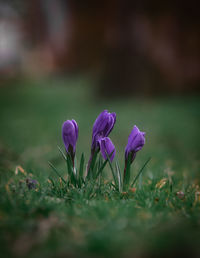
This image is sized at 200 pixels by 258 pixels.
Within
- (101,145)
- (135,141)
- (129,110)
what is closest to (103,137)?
(101,145)

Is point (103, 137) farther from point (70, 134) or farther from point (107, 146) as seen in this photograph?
point (70, 134)

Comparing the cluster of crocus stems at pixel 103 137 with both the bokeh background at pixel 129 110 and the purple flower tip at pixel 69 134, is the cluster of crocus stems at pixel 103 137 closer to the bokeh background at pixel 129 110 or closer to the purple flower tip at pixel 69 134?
the purple flower tip at pixel 69 134

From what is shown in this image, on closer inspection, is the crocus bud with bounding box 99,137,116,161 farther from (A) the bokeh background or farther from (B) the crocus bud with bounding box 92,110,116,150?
(A) the bokeh background

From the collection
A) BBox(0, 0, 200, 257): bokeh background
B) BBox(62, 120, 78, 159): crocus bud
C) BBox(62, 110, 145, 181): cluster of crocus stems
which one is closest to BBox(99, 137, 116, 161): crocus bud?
BBox(62, 110, 145, 181): cluster of crocus stems

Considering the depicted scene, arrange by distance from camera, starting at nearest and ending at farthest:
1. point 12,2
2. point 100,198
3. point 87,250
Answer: point 87,250, point 100,198, point 12,2

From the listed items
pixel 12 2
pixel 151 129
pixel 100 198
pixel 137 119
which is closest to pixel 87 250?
pixel 100 198

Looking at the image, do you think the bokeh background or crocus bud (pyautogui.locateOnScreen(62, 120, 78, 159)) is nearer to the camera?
the bokeh background

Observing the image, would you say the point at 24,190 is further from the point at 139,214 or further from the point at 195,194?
the point at 195,194

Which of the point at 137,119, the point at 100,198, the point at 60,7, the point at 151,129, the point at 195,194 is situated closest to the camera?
the point at 100,198

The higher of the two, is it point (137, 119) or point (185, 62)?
point (185, 62)

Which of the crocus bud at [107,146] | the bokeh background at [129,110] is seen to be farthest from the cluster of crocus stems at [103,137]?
the bokeh background at [129,110]
